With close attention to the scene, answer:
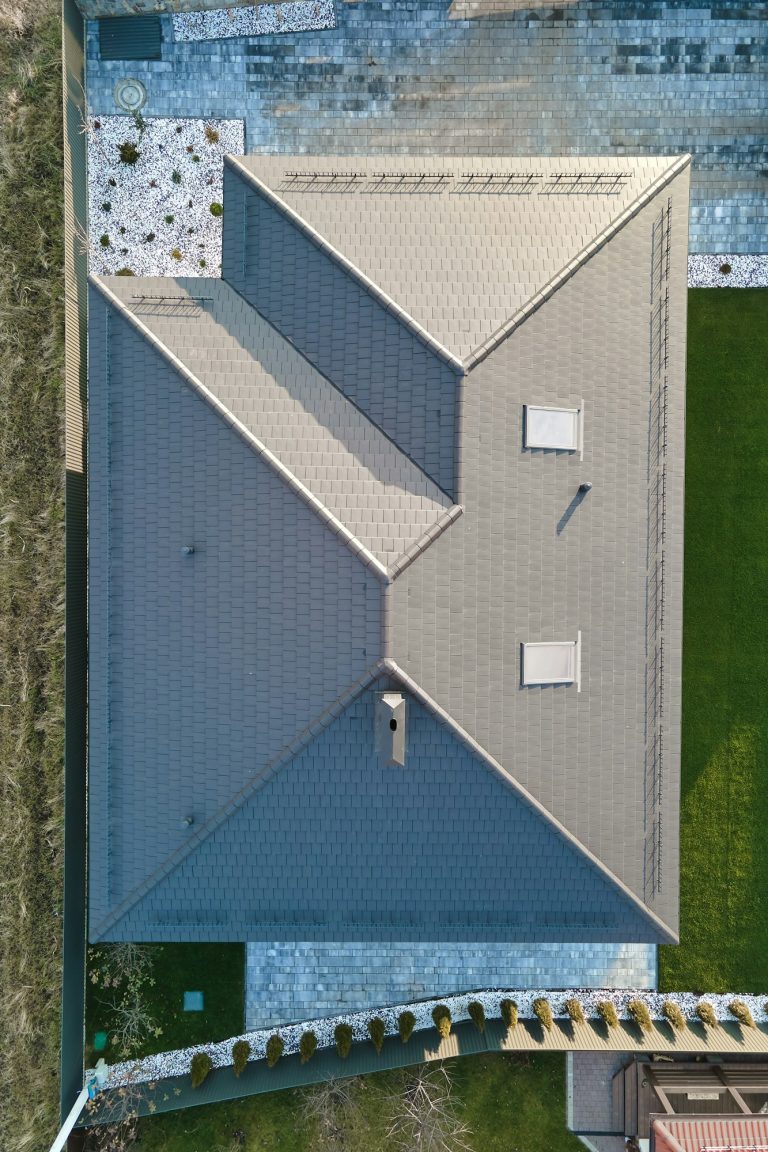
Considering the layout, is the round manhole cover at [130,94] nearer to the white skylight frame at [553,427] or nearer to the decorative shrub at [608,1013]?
the white skylight frame at [553,427]

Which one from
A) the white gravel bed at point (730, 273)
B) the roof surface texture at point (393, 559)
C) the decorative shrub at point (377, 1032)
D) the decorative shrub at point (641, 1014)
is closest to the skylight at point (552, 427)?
the roof surface texture at point (393, 559)

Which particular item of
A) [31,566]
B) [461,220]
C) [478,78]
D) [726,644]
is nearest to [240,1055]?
[31,566]

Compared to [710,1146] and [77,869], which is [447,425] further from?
[710,1146]

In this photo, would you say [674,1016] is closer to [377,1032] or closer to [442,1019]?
[442,1019]

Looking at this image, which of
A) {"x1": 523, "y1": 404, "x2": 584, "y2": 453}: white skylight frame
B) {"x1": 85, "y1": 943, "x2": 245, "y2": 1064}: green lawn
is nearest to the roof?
{"x1": 85, "y1": 943, "x2": 245, "y2": 1064}: green lawn

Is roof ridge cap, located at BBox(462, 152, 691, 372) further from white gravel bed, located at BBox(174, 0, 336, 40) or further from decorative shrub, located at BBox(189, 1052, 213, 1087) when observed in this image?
decorative shrub, located at BBox(189, 1052, 213, 1087)
